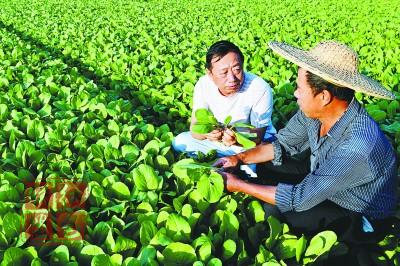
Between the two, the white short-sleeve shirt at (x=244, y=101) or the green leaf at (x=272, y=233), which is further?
the white short-sleeve shirt at (x=244, y=101)

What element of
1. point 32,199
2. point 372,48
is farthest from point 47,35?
point 32,199

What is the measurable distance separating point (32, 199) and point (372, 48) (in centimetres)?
599

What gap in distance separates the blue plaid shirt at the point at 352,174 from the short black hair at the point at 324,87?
9 cm

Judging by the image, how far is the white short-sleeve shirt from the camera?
3.48 metres

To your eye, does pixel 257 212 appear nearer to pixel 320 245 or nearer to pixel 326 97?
pixel 320 245

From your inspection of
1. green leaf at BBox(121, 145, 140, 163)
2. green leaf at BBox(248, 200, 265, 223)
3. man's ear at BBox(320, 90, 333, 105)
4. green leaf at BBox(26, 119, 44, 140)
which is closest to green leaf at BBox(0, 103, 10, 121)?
green leaf at BBox(26, 119, 44, 140)

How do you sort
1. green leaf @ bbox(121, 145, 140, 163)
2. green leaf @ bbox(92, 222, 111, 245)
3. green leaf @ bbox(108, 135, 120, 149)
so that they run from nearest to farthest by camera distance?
1. green leaf @ bbox(92, 222, 111, 245)
2. green leaf @ bbox(121, 145, 140, 163)
3. green leaf @ bbox(108, 135, 120, 149)

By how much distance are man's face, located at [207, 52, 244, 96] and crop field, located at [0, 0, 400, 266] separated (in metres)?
0.58

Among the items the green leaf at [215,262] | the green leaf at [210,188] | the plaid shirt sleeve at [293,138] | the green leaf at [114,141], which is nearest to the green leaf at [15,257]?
the green leaf at [215,262]

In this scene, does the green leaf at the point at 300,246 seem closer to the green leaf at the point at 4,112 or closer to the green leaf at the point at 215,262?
the green leaf at the point at 215,262

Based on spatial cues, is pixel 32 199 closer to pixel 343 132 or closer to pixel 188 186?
pixel 188 186

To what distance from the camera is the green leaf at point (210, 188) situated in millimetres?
2152

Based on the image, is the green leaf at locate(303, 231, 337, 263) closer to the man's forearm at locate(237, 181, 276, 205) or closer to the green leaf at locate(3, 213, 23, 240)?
the man's forearm at locate(237, 181, 276, 205)

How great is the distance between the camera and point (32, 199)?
2188 millimetres
